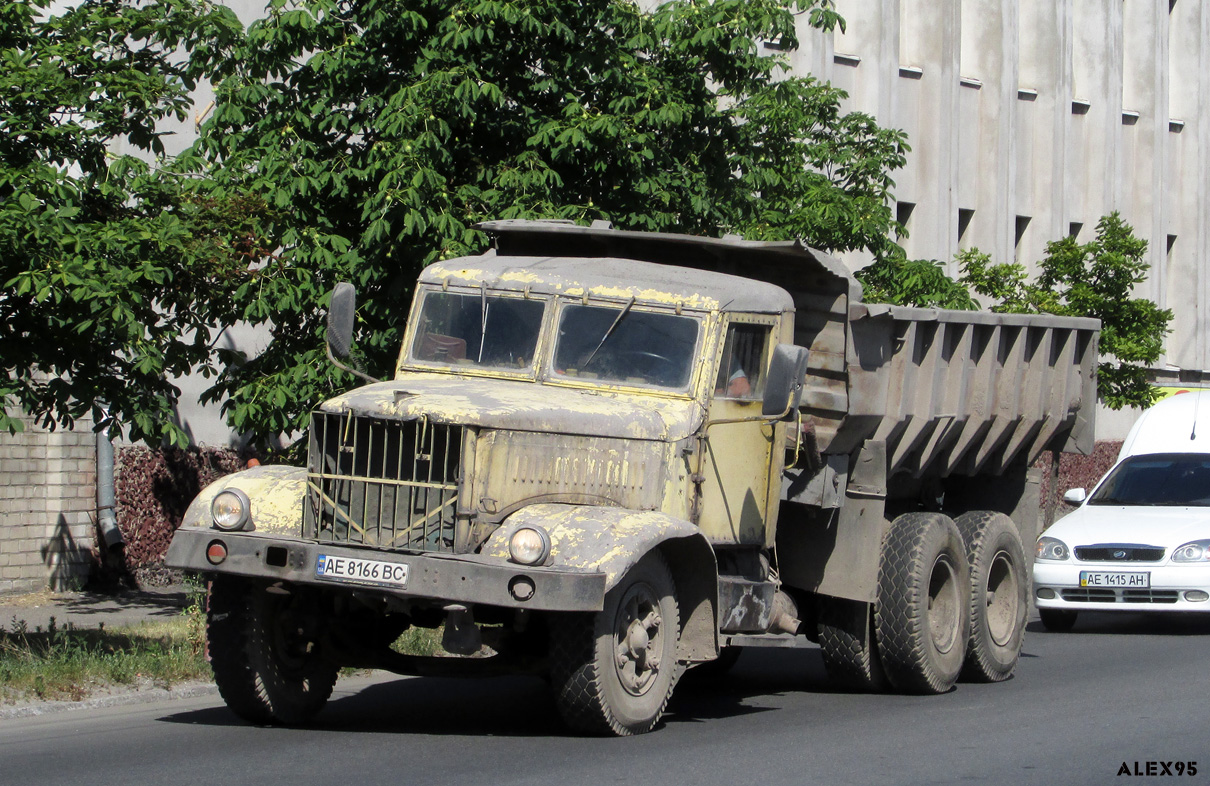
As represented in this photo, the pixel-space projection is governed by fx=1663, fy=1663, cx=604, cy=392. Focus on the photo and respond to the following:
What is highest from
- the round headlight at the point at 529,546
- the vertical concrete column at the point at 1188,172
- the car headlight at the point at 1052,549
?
the vertical concrete column at the point at 1188,172

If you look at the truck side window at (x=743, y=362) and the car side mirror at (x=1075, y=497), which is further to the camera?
the car side mirror at (x=1075, y=497)

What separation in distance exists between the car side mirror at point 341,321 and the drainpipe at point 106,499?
8458 mm

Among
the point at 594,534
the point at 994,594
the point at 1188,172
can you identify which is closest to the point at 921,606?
the point at 994,594

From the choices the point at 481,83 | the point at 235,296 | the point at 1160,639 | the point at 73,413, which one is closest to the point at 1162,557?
the point at 1160,639

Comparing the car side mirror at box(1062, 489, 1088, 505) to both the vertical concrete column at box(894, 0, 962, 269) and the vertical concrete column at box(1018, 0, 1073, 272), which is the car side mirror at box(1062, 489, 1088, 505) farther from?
the vertical concrete column at box(1018, 0, 1073, 272)

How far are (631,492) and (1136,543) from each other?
7.46 metres

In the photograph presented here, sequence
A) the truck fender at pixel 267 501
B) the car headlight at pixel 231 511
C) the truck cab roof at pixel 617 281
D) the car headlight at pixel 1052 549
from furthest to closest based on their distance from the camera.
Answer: the car headlight at pixel 1052 549, the truck cab roof at pixel 617 281, the truck fender at pixel 267 501, the car headlight at pixel 231 511

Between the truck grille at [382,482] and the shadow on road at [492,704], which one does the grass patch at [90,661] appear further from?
the truck grille at [382,482]

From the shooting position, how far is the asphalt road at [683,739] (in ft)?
25.4

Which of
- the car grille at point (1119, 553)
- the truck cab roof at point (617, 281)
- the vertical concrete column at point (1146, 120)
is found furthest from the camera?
the vertical concrete column at point (1146, 120)

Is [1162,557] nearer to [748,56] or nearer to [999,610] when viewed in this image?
[999,610]

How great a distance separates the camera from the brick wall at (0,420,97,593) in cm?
1672

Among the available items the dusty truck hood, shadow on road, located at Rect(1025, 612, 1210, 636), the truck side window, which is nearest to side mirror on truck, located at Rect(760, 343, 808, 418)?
the dusty truck hood

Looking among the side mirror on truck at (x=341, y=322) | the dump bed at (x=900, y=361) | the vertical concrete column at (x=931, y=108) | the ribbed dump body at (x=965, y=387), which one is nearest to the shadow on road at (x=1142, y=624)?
the ribbed dump body at (x=965, y=387)
